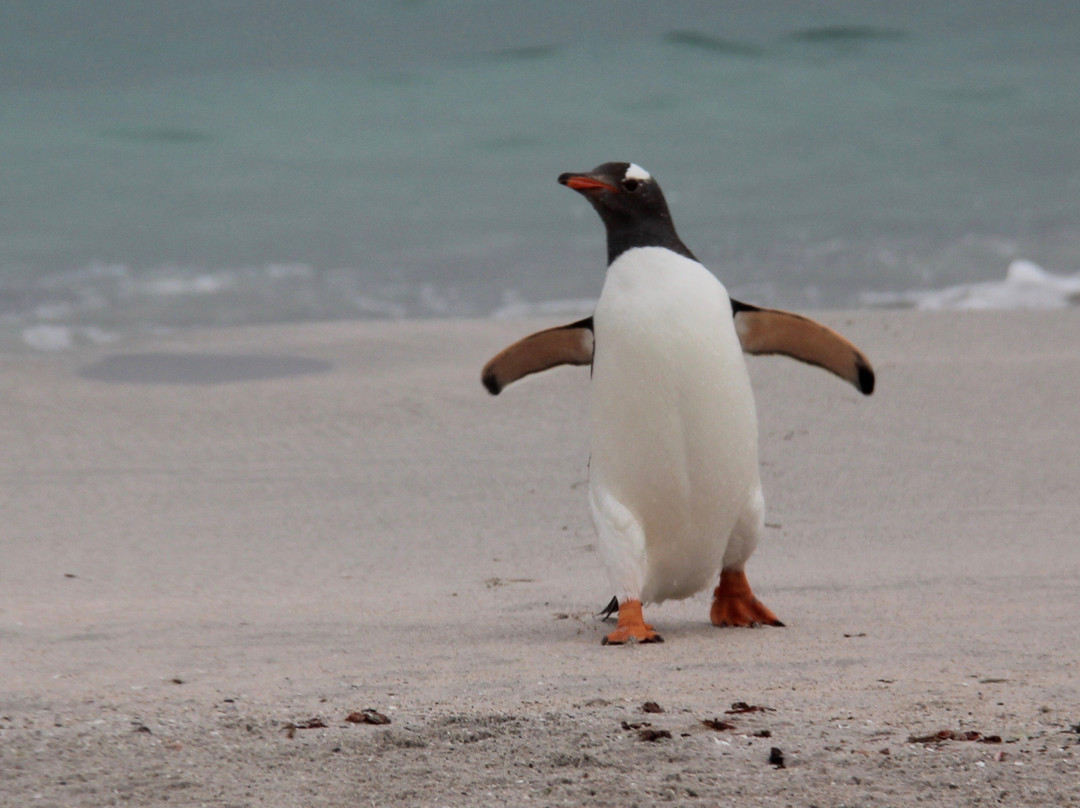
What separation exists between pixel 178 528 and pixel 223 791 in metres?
3.61

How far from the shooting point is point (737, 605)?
434 centimetres

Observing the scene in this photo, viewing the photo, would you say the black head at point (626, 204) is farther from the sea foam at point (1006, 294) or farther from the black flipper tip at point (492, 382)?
the sea foam at point (1006, 294)

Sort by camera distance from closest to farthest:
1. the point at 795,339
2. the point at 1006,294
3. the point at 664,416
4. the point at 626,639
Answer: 1. the point at 626,639
2. the point at 664,416
3. the point at 795,339
4. the point at 1006,294

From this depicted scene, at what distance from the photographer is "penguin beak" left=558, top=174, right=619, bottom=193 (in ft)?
13.7

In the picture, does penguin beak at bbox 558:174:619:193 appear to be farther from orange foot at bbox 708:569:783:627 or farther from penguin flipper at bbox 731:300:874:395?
orange foot at bbox 708:569:783:627

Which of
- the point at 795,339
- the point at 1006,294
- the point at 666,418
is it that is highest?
the point at 1006,294

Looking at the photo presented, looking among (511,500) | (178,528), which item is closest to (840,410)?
(511,500)

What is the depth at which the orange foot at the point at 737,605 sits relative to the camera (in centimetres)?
430

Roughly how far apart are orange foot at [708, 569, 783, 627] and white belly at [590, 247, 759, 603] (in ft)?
0.39

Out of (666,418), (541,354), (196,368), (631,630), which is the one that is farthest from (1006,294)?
(631,630)

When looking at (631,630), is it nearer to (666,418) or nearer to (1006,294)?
(666,418)

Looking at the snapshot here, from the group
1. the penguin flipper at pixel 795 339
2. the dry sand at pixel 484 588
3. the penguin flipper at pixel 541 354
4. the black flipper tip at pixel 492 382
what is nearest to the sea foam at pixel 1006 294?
the dry sand at pixel 484 588

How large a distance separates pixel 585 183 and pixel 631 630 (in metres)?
1.23

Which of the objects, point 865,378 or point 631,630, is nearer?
point 631,630
